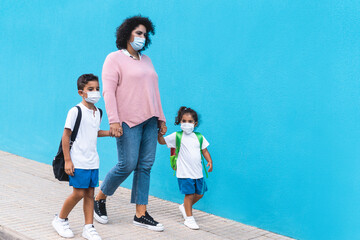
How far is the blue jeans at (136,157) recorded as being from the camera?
13.8 ft

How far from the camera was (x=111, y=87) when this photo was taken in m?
4.14

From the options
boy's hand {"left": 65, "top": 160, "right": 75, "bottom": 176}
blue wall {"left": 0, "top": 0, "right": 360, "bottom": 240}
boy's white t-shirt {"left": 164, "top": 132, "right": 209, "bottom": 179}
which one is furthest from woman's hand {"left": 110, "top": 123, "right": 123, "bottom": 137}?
blue wall {"left": 0, "top": 0, "right": 360, "bottom": 240}

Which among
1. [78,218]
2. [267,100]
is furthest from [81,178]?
[267,100]

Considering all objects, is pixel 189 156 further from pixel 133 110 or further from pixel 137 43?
pixel 137 43

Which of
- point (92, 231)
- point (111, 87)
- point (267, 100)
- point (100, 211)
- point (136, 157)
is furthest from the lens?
point (267, 100)

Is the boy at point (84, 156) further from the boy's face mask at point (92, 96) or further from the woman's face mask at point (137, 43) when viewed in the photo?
the woman's face mask at point (137, 43)

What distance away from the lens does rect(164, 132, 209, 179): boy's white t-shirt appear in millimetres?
4578

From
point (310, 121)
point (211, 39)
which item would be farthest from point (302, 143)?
point (211, 39)

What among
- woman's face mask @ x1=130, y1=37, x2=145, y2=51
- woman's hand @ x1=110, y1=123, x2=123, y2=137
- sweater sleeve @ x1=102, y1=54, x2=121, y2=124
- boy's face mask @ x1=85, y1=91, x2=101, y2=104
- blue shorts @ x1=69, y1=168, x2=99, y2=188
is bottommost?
blue shorts @ x1=69, y1=168, x2=99, y2=188

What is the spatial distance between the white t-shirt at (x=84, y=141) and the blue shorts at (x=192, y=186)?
40.4 inches

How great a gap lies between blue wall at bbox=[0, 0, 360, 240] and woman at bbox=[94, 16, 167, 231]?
892 millimetres

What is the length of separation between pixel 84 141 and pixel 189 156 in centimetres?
117

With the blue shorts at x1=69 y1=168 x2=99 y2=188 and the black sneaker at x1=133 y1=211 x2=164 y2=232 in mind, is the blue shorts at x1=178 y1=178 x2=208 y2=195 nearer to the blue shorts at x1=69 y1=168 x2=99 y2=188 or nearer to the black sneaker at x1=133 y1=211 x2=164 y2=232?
the black sneaker at x1=133 y1=211 x2=164 y2=232

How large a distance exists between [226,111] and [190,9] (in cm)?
126
